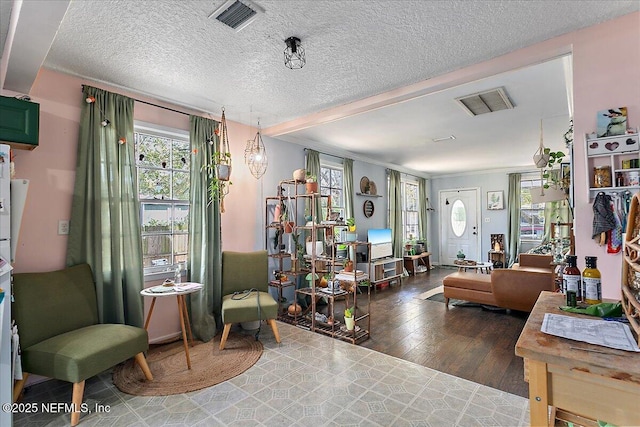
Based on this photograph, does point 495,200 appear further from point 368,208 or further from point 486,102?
point 486,102

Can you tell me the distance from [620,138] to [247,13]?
2334 millimetres

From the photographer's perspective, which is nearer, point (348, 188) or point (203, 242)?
point (203, 242)

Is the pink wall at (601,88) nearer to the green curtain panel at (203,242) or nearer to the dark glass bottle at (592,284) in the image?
the dark glass bottle at (592,284)

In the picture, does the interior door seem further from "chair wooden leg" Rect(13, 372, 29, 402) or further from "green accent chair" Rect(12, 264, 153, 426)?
"chair wooden leg" Rect(13, 372, 29, 402)

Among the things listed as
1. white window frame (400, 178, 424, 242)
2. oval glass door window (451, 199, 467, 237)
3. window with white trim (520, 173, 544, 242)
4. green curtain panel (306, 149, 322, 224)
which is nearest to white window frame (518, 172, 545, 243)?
window with white trim (520, 173, 544, 242)

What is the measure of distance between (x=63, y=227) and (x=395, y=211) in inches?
225

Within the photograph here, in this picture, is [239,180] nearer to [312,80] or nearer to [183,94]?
[183,94]

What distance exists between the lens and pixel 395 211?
270 inches

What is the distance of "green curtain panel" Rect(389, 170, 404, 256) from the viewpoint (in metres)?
6.79

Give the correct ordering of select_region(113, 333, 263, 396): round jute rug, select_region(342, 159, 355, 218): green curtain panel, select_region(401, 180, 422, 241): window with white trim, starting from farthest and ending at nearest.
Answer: select_region(401, 180, 422, 241): window with white trim < select_region(342, 159, 355, 218): green curtain panel < select_region(113, 333, 263, 396): round jute rug

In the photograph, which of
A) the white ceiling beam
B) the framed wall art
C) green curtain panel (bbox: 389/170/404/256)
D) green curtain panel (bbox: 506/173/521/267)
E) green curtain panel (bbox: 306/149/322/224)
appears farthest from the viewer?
the framed wall art

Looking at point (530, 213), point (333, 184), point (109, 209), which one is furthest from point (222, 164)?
point (530, 213)

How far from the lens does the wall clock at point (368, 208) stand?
20.2 feet

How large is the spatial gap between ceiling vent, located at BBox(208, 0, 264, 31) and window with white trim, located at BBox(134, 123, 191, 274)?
168 cm
